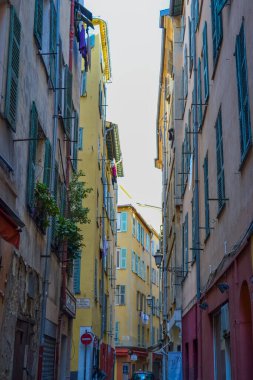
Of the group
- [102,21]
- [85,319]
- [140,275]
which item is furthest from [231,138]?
[140,275]

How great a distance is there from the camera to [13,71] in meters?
8.97

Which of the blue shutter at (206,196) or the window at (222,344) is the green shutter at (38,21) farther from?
the window at (222,344)

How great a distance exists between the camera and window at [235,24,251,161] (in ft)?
28.2

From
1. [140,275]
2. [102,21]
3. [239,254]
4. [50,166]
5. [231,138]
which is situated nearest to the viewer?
[239,254]

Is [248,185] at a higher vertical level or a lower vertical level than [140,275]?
lower

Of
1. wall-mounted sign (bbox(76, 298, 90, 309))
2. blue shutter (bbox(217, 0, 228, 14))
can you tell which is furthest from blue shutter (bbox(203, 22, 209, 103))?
wall-mounted sign (bbox(76, 298, 90, 309))

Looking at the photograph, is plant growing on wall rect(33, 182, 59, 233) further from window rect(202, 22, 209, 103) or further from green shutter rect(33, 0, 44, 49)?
window rect(202, 22, 209, 103)

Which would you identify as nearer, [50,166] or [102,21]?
[50,166]

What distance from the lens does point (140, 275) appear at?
2249 inches

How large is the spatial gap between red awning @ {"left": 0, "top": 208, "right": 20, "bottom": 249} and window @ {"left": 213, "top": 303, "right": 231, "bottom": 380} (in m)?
4.56

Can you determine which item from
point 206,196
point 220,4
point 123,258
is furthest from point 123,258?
point 220,4

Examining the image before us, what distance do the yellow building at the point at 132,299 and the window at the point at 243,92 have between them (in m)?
40.8

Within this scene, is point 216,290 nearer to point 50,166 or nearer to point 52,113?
point 50,166

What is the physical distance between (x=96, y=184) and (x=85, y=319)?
6.03m
